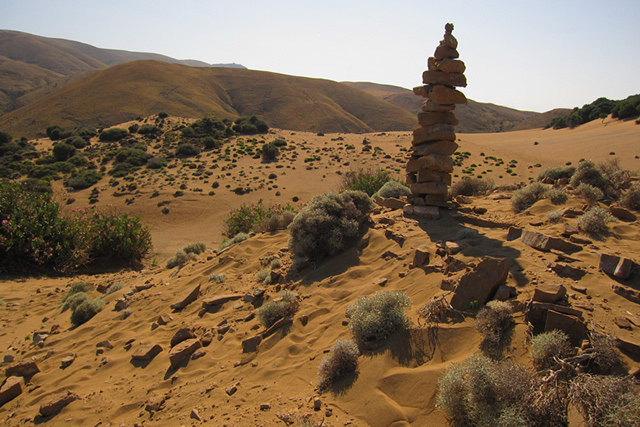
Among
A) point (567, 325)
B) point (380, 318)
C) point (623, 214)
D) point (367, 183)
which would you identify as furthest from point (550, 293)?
point (367, 183)

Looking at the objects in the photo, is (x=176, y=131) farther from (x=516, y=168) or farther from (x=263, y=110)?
(x=516, y=168)

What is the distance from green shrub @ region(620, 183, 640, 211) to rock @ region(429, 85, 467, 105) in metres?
3.41

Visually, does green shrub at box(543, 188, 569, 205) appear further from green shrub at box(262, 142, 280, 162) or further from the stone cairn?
green shrub at box(262, 142, 280, 162)

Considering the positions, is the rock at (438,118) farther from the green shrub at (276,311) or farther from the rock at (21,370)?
the rock at (21,370)

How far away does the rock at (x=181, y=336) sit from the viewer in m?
5.38

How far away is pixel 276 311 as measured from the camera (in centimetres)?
530

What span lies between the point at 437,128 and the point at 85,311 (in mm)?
8137

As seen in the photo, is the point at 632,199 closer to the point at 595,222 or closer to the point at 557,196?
the point at 557,196

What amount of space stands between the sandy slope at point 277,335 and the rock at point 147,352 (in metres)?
0.09

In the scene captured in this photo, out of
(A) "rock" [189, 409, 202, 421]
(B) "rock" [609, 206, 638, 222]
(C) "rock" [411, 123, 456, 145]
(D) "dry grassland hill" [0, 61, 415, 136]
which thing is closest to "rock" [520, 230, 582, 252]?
(B) "rock" [609, 206, 638, 222]

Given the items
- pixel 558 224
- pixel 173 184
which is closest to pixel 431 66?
pixel 558 224

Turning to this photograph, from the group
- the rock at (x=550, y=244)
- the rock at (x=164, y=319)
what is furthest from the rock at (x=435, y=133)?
the rock at (x=164, y=319)

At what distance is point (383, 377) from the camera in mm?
3578

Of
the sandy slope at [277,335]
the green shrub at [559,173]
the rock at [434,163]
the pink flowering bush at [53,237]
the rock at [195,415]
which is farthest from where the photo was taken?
the pink flowering bush at [53,237]
